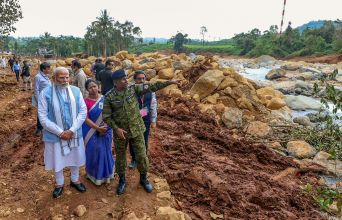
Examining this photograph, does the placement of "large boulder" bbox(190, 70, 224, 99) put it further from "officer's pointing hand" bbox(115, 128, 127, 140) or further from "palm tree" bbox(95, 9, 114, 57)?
"palm tree" bbox(95, 9, 114, 57)

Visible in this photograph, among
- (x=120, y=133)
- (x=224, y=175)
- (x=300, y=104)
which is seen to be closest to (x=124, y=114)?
(x=120, y=133)

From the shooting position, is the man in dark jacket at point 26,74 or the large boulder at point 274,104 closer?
the large boulder at point 274,104

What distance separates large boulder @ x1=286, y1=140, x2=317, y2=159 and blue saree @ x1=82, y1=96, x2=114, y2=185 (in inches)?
188

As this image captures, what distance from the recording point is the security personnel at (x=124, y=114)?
395 centimetres

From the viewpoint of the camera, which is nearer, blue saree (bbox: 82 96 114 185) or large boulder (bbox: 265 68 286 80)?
blue saree (bbox: 82 96 114 185)

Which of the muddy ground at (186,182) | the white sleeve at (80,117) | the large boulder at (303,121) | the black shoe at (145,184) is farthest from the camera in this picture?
the large boulder at (303,121)

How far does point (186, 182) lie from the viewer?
504 cm

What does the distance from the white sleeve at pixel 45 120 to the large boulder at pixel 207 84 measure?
7.90 m

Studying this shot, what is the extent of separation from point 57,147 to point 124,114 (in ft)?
2.75

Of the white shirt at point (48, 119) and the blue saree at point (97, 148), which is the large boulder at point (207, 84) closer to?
the blue saree at point (97, 148)

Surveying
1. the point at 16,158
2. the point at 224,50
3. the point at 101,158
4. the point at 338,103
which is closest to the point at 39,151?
the point at 16,158

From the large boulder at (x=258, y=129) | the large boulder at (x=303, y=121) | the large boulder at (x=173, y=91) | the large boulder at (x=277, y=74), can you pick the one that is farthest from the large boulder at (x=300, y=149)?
the large boulder at (x=277, y=74)

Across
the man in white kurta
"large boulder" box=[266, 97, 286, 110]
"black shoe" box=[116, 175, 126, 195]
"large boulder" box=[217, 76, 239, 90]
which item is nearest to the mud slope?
"black shoe" box=[116, 175, 126, 195]

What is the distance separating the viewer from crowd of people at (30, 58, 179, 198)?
152 inches
